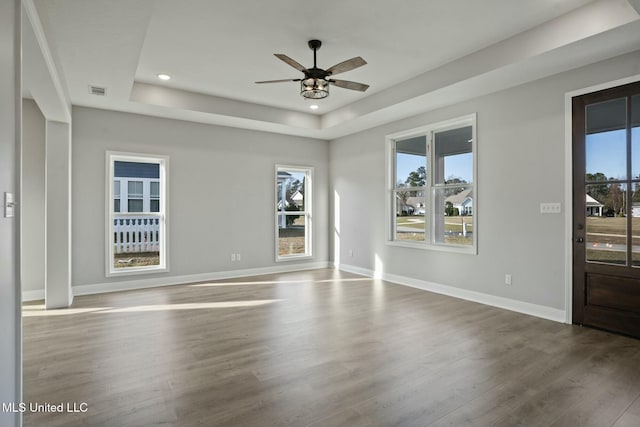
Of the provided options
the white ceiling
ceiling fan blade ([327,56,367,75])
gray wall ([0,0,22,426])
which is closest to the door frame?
the white ceiling

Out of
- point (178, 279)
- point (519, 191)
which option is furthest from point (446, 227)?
point (178, 279)

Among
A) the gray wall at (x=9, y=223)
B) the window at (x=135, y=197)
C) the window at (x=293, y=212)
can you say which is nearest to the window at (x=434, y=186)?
the window at (x=293, y=212)

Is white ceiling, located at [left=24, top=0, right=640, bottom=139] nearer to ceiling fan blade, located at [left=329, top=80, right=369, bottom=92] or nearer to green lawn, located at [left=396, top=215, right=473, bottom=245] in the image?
ceiling fan blade, located at [left=329, top=80, right=369, bottom=92]

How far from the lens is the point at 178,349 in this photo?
125 inches

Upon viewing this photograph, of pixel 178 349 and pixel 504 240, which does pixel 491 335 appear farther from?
pixel 178 349

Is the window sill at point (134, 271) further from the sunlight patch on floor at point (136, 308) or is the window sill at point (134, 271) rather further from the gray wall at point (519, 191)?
the gray wall at point (519, 191)

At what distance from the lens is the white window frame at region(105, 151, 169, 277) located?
5.40m

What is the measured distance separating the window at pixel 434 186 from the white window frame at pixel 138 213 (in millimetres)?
3744

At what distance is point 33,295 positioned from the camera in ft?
16.2

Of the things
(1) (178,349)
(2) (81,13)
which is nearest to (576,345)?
(1) (178,349)

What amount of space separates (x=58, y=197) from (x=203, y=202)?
2130 millimetres

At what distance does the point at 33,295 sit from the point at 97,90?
9.65 ft

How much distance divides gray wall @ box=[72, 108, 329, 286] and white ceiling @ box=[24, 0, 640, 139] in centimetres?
52

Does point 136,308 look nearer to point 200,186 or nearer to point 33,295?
point 33,295
